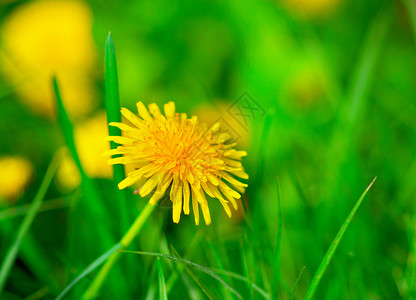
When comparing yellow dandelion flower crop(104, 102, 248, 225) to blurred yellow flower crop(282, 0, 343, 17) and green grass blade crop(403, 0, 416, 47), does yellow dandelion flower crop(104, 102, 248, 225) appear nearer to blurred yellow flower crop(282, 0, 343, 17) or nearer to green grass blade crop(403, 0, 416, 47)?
green grass blade crop(403, 0, 416, 47)

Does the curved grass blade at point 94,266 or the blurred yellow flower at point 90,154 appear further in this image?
the blurred yellow flower at point 90,154

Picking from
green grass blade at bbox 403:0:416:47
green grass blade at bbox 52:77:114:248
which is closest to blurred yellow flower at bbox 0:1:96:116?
green grass blade at bbox 52:77:114:248

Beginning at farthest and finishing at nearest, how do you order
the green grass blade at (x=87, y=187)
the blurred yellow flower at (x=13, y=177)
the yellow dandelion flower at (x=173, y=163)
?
the blurred yellow flower at (x=13, y=177), the green grass blade at (x=87, y=187), the yellow dandelion flower at (x=173, y=163)

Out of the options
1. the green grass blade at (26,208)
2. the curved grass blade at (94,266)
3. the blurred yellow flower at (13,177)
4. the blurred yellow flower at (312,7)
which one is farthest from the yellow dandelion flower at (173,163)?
the blurred yellow flower at (312,7)

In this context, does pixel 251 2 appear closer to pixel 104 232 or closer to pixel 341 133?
pixel 341 133

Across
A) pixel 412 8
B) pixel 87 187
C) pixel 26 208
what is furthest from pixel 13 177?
pixel 412 8

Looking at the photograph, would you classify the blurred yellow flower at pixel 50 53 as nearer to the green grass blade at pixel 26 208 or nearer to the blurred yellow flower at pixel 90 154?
the blurred yellow flower at pixel 90 154

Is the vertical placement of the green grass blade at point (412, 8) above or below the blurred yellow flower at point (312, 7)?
below

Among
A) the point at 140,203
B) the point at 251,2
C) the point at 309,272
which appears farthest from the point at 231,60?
the point at 309,272
